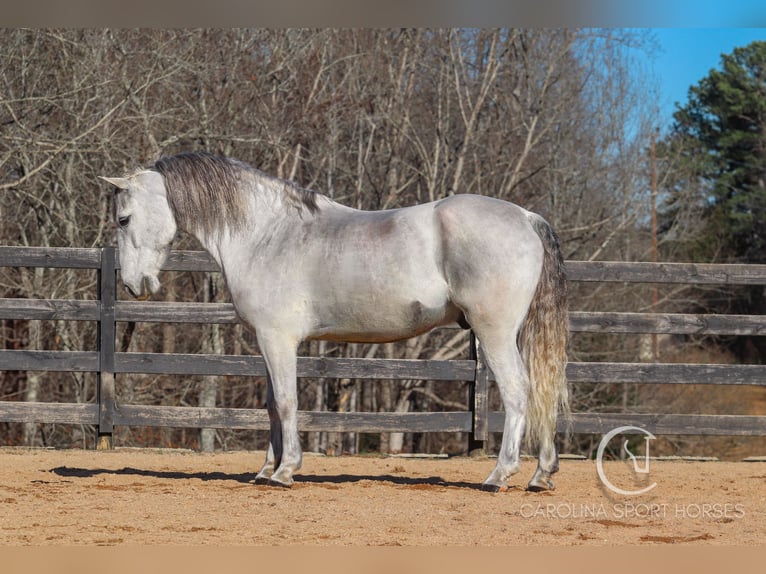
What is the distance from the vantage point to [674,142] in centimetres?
2394

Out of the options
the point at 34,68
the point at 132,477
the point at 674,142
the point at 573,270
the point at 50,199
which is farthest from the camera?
the point at 674,142

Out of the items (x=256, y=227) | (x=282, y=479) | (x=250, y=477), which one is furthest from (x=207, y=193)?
(x=250, y=477)

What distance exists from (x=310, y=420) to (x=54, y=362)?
2289 mm

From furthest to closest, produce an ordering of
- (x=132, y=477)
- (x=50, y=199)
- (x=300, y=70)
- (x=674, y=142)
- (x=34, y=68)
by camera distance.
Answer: (x=674, y=142) < (x=300, y=70) < (x=50, y=199) < (x=34, y=68) < (x=132, y=477)

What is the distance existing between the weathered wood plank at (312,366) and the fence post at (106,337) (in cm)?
10

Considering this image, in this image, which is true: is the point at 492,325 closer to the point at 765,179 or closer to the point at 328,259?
the point at 328,259

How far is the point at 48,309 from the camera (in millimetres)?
8344

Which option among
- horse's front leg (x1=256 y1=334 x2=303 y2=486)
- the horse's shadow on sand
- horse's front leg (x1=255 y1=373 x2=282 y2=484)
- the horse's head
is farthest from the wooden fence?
horse's front leg (x1=256 y1=334 x2=303 y2=486)

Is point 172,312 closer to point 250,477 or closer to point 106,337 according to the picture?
point 106,337

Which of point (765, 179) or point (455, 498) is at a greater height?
point (765, 179)

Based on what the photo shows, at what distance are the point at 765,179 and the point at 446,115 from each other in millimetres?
17117

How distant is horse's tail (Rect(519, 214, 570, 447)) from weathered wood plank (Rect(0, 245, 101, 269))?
422 cm

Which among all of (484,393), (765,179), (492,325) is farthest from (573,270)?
(765,179)

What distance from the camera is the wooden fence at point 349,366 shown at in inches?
320
